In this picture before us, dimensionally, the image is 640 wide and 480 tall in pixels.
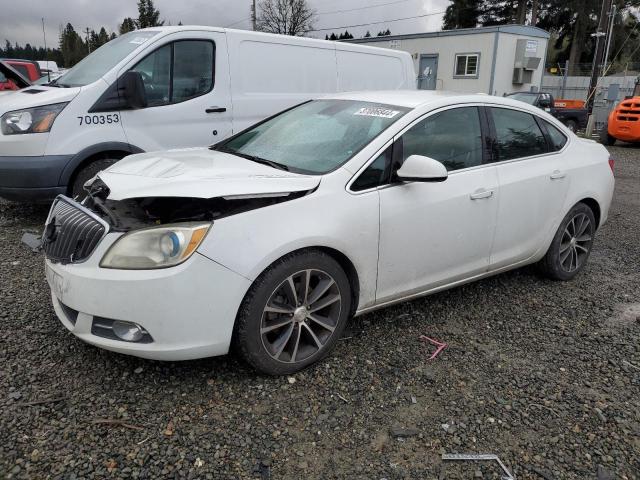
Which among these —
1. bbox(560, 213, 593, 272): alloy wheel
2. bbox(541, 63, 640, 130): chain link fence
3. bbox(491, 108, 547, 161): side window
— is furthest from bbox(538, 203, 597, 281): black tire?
bbox(541, 63, 640, 130): chain link fence

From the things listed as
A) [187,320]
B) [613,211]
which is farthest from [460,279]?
[613,211]

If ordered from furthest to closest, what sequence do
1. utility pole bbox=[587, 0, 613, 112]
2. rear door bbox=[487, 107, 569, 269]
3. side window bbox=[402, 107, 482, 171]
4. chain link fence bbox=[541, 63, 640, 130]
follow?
chain link fence bbox=[541, 63, 640, 130]
utility pole bbox=[587, 0, 613, 112]
rear door bbox=[487, 107, 569, 269]
side window bbox=[402, 107, 482, 171]

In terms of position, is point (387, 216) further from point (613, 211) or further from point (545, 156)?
point (613, 211)

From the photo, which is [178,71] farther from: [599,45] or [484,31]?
[484,31]

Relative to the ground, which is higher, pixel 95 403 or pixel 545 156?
pixel 545 156

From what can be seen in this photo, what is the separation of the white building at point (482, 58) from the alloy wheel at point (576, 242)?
19763 mm

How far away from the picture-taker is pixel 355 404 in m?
2.72

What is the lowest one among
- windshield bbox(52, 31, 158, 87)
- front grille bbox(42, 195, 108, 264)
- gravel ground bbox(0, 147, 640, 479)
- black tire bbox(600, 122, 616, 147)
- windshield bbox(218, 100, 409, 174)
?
black tire bbox(600, 122, 616, 147)

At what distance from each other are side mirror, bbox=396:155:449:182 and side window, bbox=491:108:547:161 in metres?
0.94

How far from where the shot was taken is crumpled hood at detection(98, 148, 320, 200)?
8.64 feet

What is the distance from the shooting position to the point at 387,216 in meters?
3.09

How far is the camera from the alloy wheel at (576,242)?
438 centimetres

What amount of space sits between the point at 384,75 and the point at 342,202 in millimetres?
5260

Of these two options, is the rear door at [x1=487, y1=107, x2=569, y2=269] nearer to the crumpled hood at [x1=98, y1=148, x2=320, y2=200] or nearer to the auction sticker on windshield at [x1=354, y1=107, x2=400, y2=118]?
the auction sticker on windshield at [x1=354, y1=107, x2=400, y2=118]
